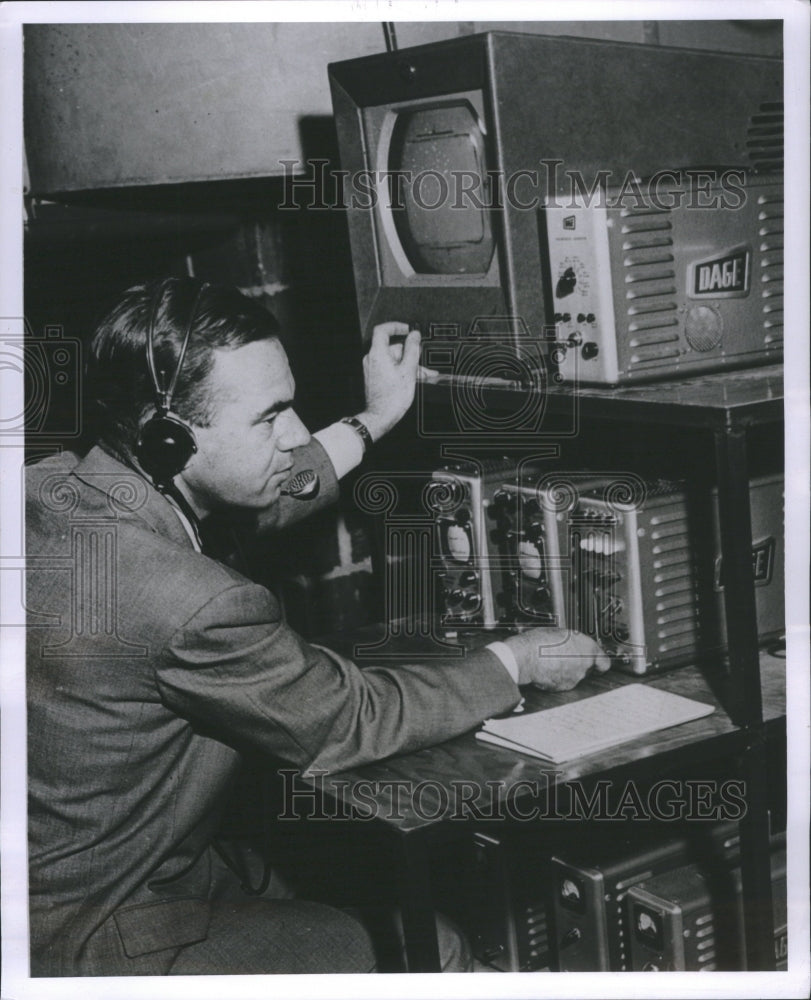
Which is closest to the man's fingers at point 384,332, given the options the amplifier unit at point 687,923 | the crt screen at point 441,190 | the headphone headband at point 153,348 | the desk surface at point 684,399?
the crt screen at point 441,190

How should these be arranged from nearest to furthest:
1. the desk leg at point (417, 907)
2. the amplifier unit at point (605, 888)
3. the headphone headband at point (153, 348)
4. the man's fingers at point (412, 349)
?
the desk leg at point (417, 907), the headphone headband at point (153, 348), the amplifier unit at point (605, 888), the man's fingers at point (412, 349)

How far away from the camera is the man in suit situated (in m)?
1.59

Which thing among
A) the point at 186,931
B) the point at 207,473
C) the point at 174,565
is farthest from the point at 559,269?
the point at 186,931

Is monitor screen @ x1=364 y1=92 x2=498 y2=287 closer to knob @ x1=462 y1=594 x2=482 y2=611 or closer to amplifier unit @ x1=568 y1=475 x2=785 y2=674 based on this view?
amplifier unit @ x1=568 y1=475 x2=785 y2=674

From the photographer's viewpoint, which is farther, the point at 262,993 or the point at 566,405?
the point at 566,405

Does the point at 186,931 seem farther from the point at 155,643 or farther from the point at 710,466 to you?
the point at 710,466

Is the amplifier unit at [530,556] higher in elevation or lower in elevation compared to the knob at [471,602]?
higher

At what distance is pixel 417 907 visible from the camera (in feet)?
4.93

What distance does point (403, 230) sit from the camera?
2074 mm

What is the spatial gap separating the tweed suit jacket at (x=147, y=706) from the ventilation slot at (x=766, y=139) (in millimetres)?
1030

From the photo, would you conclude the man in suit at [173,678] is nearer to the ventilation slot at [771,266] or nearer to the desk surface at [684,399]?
the desk surface at [684,399]

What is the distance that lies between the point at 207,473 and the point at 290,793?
0.54 m

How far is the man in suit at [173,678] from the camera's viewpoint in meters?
1.59

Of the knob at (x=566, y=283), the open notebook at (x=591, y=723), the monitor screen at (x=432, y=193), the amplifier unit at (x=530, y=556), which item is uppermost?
the monitor screen at (x=432, y=193)
